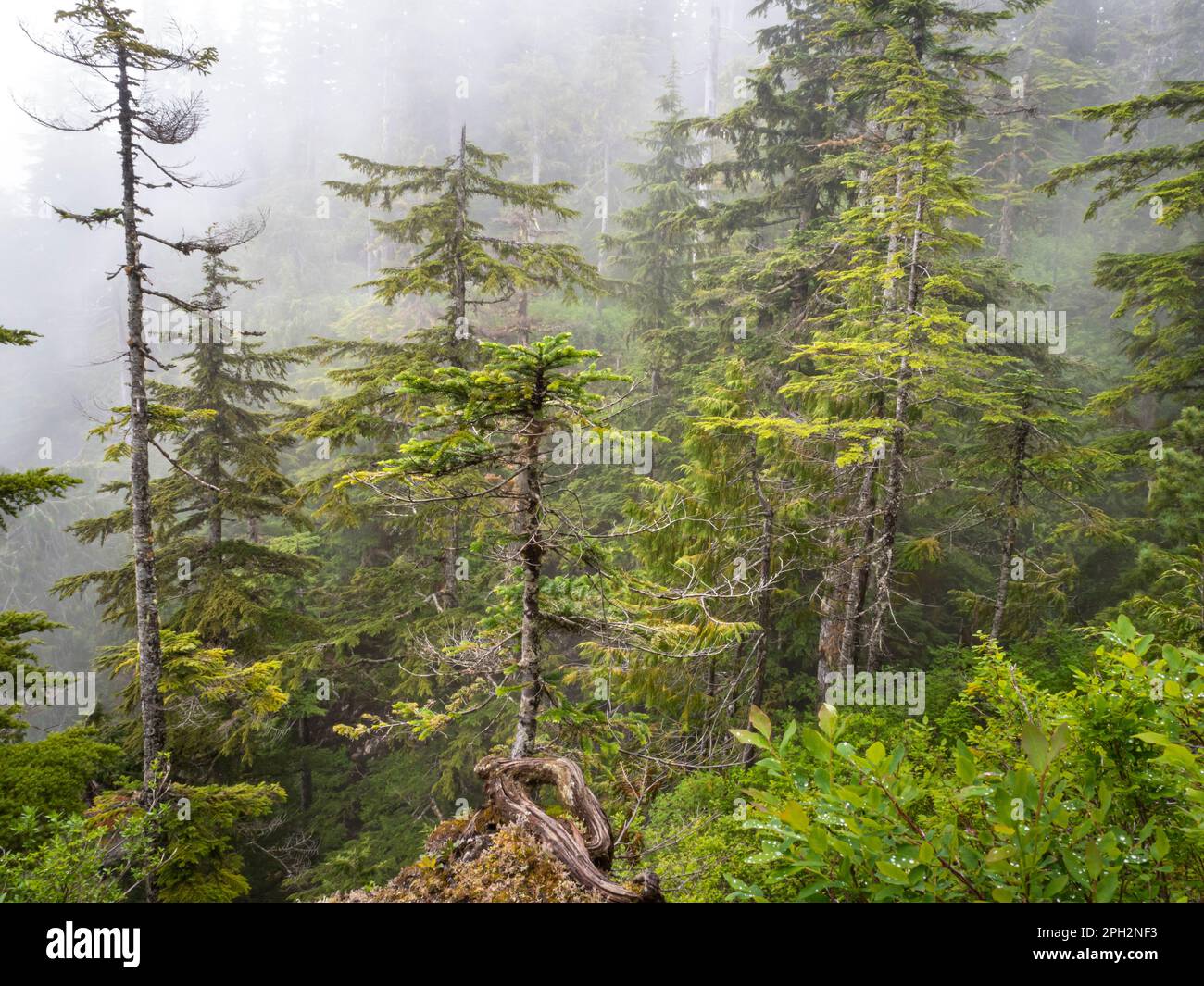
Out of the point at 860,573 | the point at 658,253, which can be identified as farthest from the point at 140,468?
the point at 658,253

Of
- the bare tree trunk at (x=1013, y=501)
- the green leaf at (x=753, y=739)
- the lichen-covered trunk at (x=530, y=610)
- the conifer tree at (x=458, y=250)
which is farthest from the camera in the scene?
the conifer tree at (x=458, y=250)

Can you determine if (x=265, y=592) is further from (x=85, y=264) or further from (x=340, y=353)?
(x=85, y=264)

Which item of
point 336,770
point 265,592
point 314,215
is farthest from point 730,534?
point 314,215

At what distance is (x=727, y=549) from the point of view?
395 inches

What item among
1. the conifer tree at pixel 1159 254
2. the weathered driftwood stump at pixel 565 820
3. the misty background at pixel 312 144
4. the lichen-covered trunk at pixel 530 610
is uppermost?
the misty background at pixel 312 144

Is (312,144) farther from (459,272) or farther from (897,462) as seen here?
(897,462)

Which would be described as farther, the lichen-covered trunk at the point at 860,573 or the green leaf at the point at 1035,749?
the lichen-covered trunk at the point at 860,573

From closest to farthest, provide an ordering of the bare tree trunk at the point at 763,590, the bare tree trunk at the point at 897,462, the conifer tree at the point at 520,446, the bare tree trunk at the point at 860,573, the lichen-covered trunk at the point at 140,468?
the conifer tree at the point at 520,446 < the lichen-covered trunk at the point at 140,468 < the bare tree trunk at the point at 763,590 < the bare tree trunk at the point at 897,462 < the bare tree trunk at the point at 860,573

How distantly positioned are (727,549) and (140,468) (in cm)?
904

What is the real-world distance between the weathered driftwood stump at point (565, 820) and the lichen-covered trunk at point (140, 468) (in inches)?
244

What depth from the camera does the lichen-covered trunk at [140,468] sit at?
7855 mm

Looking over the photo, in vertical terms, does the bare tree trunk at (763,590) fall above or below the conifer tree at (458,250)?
below

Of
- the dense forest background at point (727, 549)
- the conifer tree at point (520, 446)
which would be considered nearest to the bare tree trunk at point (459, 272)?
the dense forest background at point (727, 549)

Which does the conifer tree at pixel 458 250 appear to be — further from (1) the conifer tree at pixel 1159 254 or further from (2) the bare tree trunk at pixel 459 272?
(1) the conifer tree at pixel 1159 254
